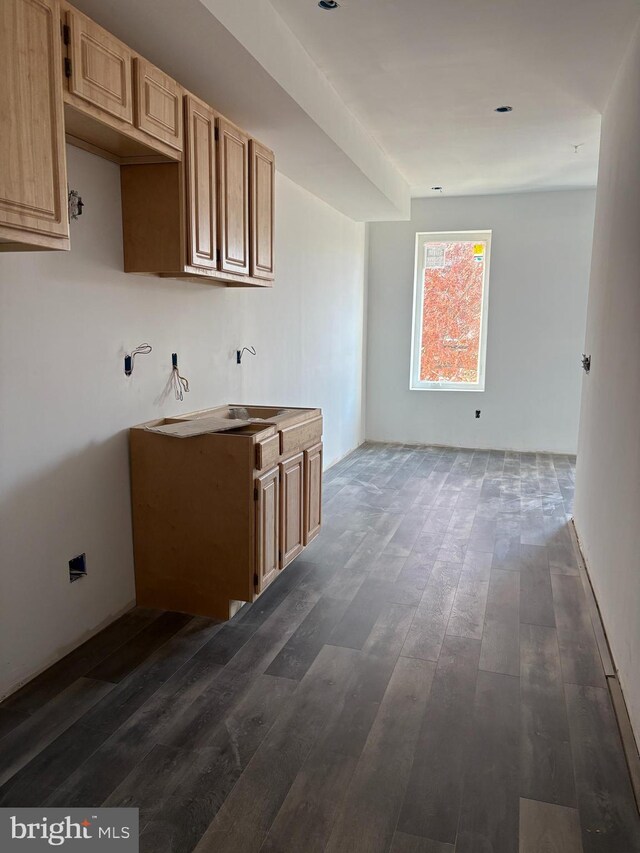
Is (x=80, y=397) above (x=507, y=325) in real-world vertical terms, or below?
below

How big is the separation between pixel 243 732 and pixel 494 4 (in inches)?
128

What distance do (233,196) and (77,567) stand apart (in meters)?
1.98

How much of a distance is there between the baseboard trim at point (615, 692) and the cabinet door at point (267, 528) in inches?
62.3

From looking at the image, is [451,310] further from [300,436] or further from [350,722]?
[350,722]

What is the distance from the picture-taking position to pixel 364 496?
5273 millimetres

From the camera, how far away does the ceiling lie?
9.52 feet

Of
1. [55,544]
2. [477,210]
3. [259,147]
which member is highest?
[477,210]

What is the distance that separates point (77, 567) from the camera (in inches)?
107

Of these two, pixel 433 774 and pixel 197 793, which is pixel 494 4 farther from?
pixel 197 793

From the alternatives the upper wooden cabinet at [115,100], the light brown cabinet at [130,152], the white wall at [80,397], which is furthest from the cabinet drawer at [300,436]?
the upper wooden cabinet at [115,100]

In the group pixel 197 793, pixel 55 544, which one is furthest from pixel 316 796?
pixel 55 544

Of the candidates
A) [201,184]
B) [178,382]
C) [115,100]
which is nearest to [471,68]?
[201,184]

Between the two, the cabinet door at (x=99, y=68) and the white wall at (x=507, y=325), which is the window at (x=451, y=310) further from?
the cabinet door at (x=99, y=68)

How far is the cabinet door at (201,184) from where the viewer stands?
2789mm
